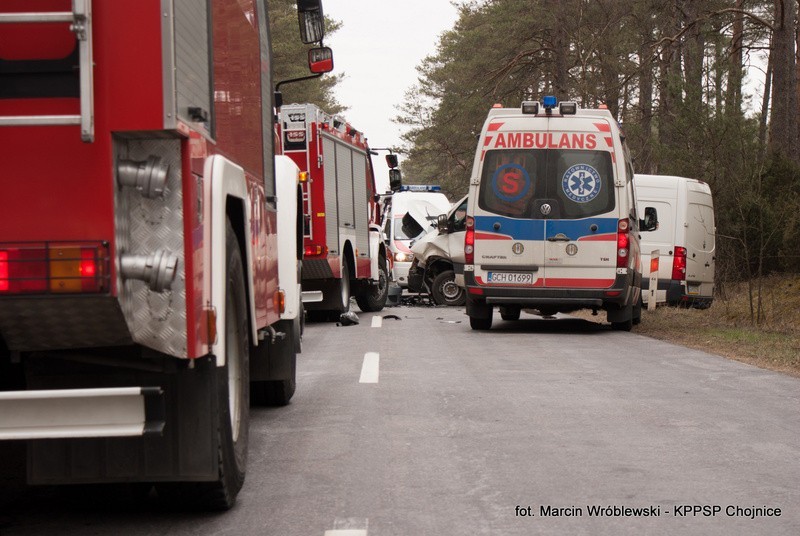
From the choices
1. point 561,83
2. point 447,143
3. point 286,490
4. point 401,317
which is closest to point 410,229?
point 401,317

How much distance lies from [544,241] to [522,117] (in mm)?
1765

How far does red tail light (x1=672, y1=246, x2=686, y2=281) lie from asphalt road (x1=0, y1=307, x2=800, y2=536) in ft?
29.4

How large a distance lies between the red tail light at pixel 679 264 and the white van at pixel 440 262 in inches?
163

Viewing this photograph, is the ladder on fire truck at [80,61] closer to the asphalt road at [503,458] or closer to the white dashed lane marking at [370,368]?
the asphalt road at [503,458]

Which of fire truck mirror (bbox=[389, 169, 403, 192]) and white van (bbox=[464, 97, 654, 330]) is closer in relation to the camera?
white van (bbox=[464, 97, 654, 330])

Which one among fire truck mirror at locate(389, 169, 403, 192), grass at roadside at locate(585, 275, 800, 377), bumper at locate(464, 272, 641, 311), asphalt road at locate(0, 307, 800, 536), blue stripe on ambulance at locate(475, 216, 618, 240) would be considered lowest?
grass at roadside at locate(585, 275, 800, 377)

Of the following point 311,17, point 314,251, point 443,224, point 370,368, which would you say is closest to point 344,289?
point 314,251

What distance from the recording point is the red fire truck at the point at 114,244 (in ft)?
13.3

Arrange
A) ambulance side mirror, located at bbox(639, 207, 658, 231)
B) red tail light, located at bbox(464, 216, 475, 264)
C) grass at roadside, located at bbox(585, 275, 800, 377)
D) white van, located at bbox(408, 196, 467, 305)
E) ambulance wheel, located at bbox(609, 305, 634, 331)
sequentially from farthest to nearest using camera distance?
white van, located at bbox(408, 196, 467, 305) < ambulance side mirror, located at bbox(639, 207, 658, 231) < ambulance wheel, located at bbox(609, 305, 634, 331) < red tail light, located at bbox(464, 216, 475, 264) < grass at roadside, located at bbox(585, 275, 800, 377)

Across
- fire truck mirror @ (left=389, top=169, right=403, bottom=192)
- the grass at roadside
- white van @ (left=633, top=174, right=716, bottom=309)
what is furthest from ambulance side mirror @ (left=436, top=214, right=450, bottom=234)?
white van @ (left=633, top=174, right=716, bottom=309)

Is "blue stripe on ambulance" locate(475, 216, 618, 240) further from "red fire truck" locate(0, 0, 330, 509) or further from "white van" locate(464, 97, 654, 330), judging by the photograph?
"red fire truck" locate(0, 0, 330, 509)

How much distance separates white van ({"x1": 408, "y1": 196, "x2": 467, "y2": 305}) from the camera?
75.3ft

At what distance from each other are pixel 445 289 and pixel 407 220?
4.85 metres

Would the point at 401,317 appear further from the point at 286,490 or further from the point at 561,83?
the point at 561,83
